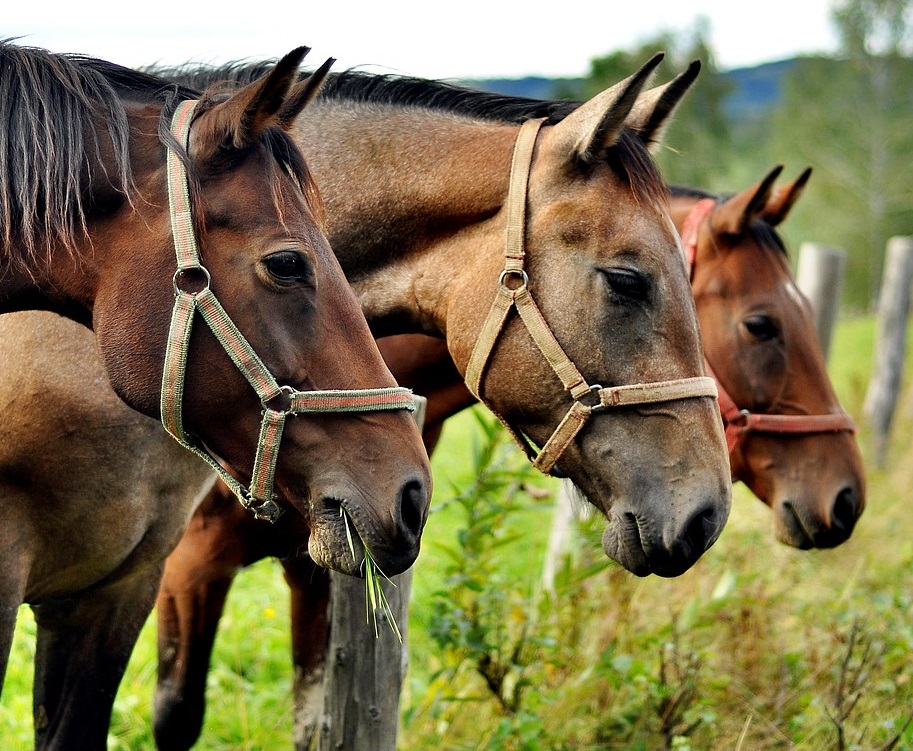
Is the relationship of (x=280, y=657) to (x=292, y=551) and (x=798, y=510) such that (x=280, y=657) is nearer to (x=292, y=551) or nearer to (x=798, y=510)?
(x=292, y=551)

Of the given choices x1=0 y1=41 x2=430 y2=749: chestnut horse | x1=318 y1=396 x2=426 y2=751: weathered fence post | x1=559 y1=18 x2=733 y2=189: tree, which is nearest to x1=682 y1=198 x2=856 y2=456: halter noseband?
x1=318 y1=396 x2=426 y2=751: weathered fence post

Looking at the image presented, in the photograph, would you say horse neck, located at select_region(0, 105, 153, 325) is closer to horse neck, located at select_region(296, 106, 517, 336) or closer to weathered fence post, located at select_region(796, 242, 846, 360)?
horse neck, located at select_region(296, 106, 517, 336)

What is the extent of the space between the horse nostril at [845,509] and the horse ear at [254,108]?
273 centimetres

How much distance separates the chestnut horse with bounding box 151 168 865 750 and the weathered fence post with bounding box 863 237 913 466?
537cm

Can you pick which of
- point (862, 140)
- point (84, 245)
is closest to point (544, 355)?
point (84, 245)

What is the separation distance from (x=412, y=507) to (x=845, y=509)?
2399 mm

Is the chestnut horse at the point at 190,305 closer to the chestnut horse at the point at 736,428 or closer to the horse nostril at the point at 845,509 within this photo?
the chestnut horse at the point at 736,428

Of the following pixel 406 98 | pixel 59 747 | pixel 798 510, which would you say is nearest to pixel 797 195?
pixel 798 510

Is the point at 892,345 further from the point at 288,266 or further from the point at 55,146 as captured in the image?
the point at 55,146

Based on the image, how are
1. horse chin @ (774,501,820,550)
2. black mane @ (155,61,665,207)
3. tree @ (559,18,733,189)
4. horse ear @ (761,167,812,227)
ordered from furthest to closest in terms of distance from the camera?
tree @ (559,18,733,189), horse ear @ (761,167,812,227), horse chin @ (774,501,820,550), black mane @ (155,61,665,207)

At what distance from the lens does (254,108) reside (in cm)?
195

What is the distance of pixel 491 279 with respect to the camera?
2578 mm

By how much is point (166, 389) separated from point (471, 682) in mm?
2437

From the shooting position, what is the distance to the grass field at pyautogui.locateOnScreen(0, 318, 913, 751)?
325cm
